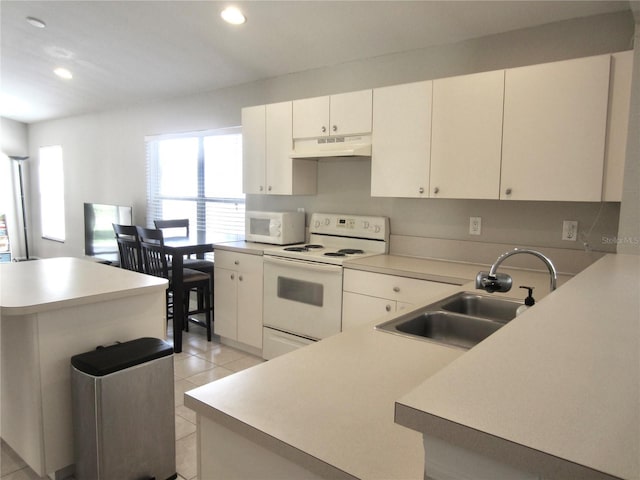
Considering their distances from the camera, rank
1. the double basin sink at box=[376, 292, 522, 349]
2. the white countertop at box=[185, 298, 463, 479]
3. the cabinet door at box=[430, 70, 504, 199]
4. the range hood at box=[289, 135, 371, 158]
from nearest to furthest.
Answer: the white countertop at box=[185, 298, 463, 479], the double basin sink at box=[376, 292, 522, 349], the cabinet door at box=[430, 70, 504, 199], the range hood at box=[289, 135, 371, 158]

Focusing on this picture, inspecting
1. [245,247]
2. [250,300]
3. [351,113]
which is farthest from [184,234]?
[351,113]

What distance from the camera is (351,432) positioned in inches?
34.3

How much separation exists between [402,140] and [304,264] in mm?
1087

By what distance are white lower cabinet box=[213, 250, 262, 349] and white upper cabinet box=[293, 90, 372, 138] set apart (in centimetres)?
108

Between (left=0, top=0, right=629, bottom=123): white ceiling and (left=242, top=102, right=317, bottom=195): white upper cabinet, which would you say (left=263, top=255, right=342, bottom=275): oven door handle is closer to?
(left=242, top=102, right=317, bottom=195): white upper cabinet

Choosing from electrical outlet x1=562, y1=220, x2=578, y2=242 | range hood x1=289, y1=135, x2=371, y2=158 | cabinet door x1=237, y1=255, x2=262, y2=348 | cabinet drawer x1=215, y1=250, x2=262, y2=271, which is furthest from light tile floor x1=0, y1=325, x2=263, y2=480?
electrical outlet x1=562, y1=220, x2=578, y2=242

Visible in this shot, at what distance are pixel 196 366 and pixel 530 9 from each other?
333 centimetres

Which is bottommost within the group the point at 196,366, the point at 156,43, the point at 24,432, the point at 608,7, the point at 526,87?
the point at 196,366

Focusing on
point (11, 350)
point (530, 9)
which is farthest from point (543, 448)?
point (530, 9)

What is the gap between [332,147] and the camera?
128 inches

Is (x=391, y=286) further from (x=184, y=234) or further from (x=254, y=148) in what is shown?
(x=184, y=234)

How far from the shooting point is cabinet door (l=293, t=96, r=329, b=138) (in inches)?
129

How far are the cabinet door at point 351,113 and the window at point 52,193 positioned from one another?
5.73 metres

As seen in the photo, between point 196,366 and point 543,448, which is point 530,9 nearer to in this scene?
point 543,448
